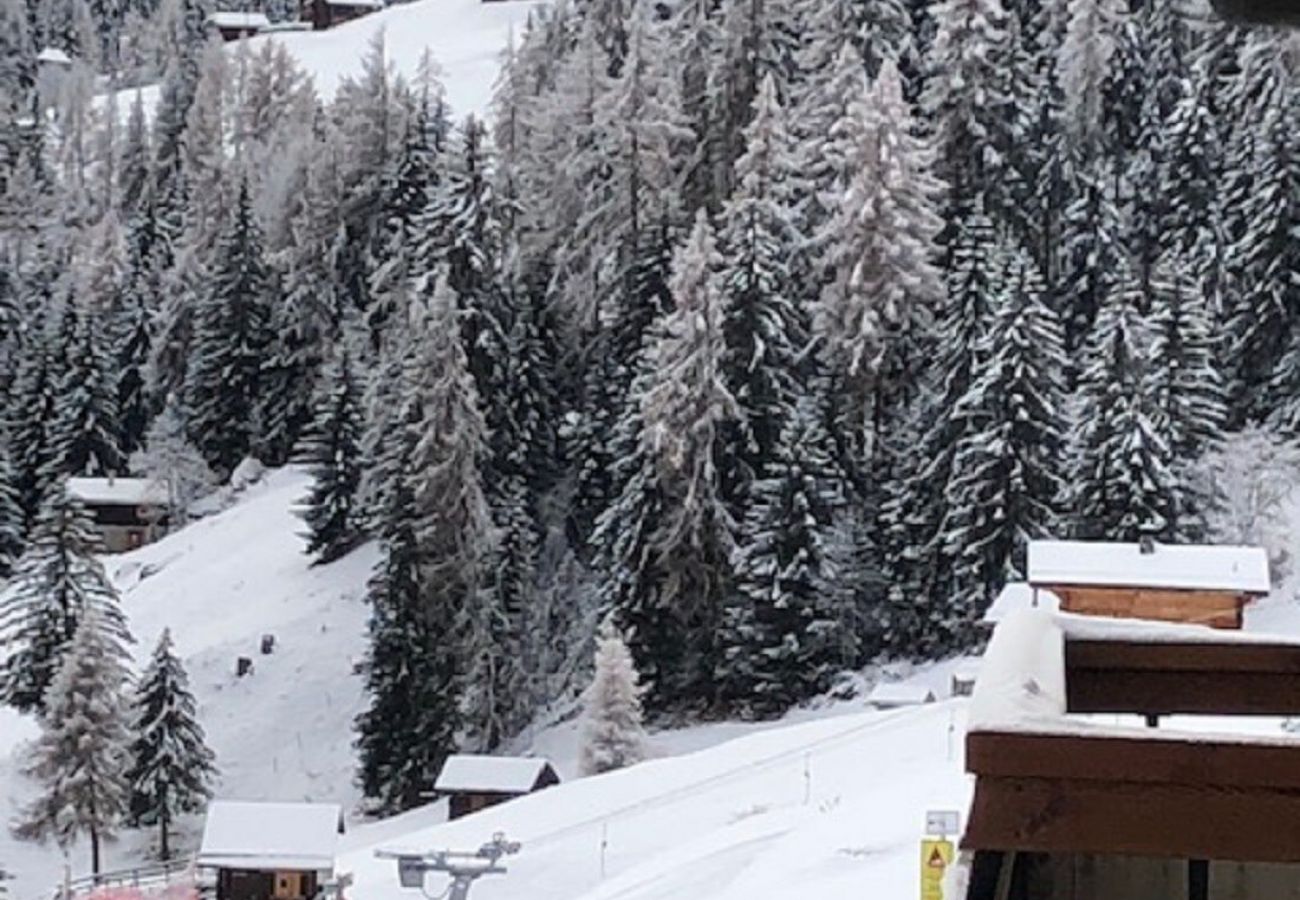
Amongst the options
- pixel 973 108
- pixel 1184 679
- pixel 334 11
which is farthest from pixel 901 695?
pixel 334 11

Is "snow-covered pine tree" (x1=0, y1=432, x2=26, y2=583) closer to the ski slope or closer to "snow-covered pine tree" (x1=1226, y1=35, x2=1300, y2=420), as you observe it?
the ski slope

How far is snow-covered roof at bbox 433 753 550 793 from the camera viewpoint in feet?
111

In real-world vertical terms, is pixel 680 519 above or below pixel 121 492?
above

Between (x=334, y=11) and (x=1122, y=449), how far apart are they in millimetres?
84603

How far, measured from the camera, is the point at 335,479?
48.9m

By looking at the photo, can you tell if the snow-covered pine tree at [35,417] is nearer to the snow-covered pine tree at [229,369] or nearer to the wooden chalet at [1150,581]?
the snow-covered pine tree at [229,369]

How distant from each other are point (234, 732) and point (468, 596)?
582 centimetres

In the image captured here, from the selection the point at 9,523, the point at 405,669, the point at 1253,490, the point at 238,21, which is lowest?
the point at 405,669

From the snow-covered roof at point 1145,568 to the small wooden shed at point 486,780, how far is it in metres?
10.1

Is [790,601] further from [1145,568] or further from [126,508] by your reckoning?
[126,508]

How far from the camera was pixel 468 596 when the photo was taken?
41.8 metres

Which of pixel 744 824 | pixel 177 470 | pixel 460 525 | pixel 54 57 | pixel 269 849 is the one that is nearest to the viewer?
pixel 744 824

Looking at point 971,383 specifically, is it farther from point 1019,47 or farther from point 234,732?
point 234,732

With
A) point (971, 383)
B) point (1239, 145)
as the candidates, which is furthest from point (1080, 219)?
point (971, 383)
